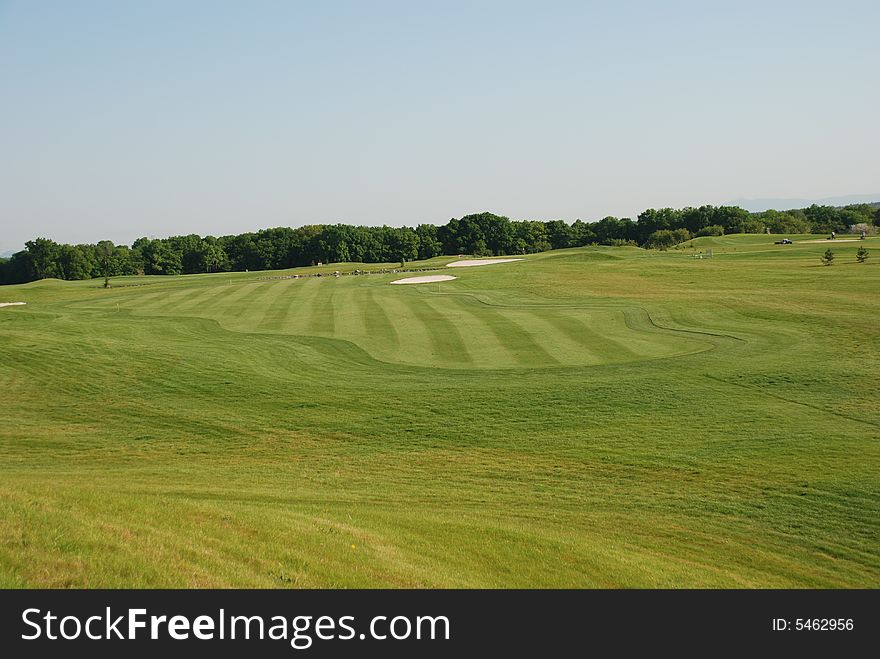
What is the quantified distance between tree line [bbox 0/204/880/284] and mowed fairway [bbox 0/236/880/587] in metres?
89.5

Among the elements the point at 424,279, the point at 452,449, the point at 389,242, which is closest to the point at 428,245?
the point at 389,242

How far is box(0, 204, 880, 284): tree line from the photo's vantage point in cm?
11438

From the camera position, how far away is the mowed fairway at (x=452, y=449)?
9648 mm

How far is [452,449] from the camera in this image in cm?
1627

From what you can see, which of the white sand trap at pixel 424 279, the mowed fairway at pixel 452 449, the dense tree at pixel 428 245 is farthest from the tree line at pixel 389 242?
the mowed fairway at pixel 452 449

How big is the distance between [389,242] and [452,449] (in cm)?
12043

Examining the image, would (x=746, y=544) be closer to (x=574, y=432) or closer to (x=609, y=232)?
(x=574, y=432)

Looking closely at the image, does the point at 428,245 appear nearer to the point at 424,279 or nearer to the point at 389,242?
the point at 389,242

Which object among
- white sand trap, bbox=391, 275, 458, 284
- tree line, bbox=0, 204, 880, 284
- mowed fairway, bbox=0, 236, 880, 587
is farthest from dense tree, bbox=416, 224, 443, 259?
mowed fairway, bbox=0, 236, 880, 587

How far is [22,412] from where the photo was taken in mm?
19625

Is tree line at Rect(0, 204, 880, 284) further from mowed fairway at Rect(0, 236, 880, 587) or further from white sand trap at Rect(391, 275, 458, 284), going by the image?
mowed fairway at Rect(0, 236, 880, 587)

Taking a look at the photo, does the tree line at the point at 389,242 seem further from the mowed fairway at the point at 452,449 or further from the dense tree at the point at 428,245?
the mowed fairway at the point at 452,449
